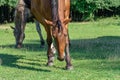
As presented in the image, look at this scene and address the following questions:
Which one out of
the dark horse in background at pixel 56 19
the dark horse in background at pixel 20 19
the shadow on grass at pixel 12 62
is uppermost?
the dark horse in background at pixel 56 19

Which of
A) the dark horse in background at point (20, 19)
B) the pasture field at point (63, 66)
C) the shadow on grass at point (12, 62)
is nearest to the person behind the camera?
the pasture field at point (63, 66)

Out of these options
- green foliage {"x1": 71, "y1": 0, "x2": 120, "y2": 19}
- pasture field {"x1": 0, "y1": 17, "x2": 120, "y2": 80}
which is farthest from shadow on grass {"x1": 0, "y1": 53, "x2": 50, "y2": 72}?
green foliage {"x1": 71, "y1": 0, "x2": 120, "y2": 19}

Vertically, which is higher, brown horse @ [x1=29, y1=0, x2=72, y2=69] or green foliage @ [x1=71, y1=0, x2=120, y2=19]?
brown horse @ [x1=29, y1=0, x2=72, y2=69]

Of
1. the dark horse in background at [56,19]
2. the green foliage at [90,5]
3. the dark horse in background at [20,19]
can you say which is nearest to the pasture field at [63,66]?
the dark horse in background at [56,19]

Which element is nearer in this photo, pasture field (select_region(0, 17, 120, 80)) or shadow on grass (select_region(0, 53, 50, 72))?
pasture field (select_region(0, 17, 120, 80))

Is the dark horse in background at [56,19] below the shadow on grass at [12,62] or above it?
above

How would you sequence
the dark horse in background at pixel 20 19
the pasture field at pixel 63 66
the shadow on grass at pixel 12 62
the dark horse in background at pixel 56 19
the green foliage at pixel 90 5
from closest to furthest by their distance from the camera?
the dark horse in background at pixel 56 19 < the pasture field at pixel 63 66 < the shadow on grass at pixel 12 62 < the dark horse in background at pixel 20 19 < the green foliage at pixel 90 5

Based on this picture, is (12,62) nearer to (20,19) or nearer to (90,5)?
(20,19)

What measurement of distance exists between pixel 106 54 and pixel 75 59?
147 centimetres

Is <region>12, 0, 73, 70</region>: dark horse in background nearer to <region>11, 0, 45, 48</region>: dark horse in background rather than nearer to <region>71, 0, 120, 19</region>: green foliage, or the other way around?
<region>11, 0, 45, 48</region>: dark horse in background

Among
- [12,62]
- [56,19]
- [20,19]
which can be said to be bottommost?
[12,62]

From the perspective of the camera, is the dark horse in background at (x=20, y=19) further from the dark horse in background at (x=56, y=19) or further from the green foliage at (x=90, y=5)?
the green foliage at (x=90, y=5)

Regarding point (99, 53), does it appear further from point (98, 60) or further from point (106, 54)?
point (98, 60)

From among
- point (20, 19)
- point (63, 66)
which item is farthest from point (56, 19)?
point (20, 19)
